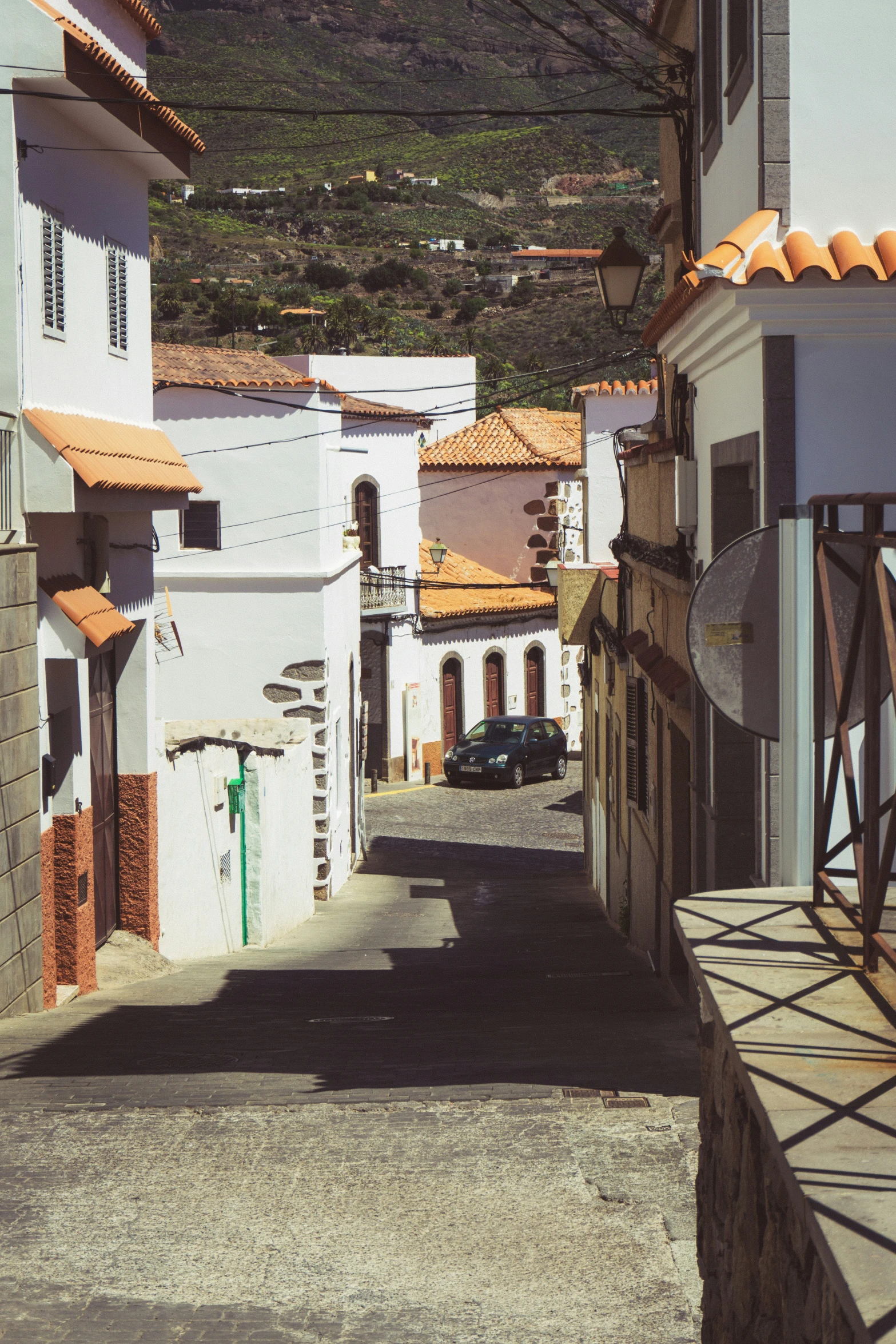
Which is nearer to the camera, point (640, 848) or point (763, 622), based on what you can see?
point (763, 622)

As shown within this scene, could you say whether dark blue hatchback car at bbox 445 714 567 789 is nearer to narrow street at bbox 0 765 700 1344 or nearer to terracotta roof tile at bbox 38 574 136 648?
terracotta roof tile at bbox 38 574 136 648

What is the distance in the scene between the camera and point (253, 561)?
22.3 m

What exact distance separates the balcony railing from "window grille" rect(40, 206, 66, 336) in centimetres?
2491

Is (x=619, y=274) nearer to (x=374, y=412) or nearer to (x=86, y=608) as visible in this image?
(x=86, y=608)

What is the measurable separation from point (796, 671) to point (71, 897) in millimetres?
8172

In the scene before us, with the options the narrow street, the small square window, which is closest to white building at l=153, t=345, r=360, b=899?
the small square window

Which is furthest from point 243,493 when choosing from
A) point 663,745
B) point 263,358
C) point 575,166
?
point 575,166

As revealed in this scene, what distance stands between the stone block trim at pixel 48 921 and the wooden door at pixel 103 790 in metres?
1.27

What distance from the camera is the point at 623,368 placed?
2844 inches

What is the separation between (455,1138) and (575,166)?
10282cm

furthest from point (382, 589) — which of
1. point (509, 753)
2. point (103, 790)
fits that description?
point (103, 790)

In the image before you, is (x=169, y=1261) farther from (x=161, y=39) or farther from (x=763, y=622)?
(x=161, y=39)

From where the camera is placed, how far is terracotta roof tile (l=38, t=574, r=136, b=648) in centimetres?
1097

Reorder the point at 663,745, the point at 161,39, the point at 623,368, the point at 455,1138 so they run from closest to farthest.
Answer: the point at 455,1138
the point at 663,745
the point at 623,368
the point at 161,39
